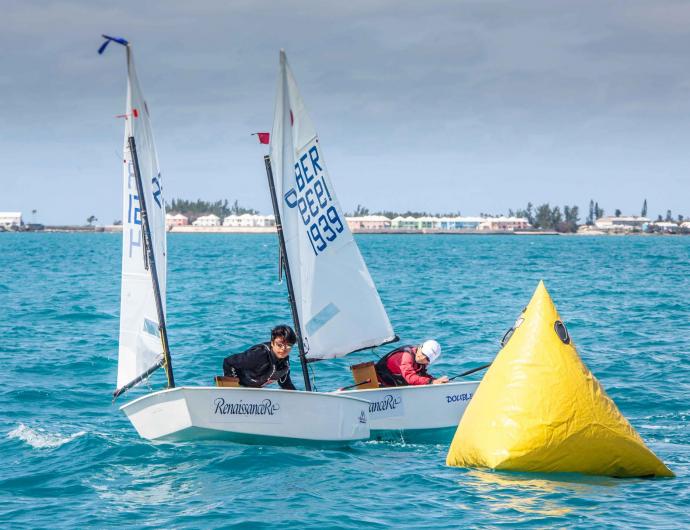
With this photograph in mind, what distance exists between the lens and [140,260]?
578 inches

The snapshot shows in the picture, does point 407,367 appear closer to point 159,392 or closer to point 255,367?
point 255,367

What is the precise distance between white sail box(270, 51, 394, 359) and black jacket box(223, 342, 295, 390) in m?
1.61

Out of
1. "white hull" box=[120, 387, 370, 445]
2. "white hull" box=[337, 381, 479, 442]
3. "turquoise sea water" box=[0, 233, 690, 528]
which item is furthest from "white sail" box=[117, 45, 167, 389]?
"white hull" box=[337, 381, 479, 442]

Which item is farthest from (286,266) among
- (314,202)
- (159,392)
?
(159,392)

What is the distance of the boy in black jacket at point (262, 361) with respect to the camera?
1484 centimetres

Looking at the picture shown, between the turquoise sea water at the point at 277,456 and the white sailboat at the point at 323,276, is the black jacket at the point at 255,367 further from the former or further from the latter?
the turquoise sea water at the point at 277,456

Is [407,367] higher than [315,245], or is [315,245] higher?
[315,245]

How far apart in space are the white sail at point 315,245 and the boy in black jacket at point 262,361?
1568 millimetres

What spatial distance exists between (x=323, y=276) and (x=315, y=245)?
534 mm

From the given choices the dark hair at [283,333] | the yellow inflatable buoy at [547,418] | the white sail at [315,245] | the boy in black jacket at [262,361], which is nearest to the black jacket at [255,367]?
the boy in black jacket at [262,361]

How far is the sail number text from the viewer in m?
16.5

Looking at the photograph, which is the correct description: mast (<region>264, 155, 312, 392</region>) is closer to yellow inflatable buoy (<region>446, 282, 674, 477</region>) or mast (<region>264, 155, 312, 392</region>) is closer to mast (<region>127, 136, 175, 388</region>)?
mast (<region>127, 136, 175, 388</region>)

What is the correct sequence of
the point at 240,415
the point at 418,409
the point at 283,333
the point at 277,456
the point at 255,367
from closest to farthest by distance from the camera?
the point at 240,415 → the point at 277,456 → the point at 283,333 → the point at 255,367 → the point at 418,409

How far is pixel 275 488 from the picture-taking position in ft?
41.3
